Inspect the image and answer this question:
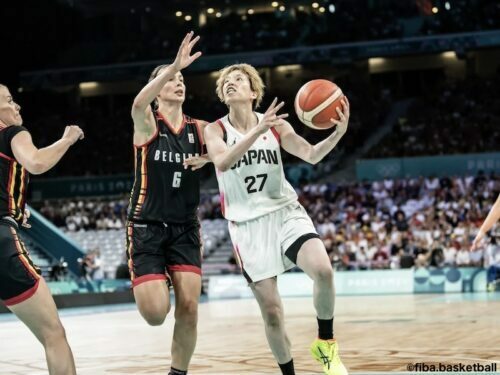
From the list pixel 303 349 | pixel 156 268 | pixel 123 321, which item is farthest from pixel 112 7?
pixel 156 268

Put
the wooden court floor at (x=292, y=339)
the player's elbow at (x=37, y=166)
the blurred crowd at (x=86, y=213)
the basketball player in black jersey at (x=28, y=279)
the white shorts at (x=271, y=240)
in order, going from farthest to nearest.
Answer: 1. the blurred crowd at (x=86, y=213)
2. the wooden court floor at (x=292, y=339)
3. the white shorts at (x=271, y=240)
4. the basketball player in black jersey at (x=28, y=279)
5. the player's elbow at (x=37, y=166)

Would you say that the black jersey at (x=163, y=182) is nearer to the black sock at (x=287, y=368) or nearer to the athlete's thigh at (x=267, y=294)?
the athlete's thigh at (x=267, y=294)

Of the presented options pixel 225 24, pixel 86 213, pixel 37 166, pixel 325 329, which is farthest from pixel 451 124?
pixel 37 166

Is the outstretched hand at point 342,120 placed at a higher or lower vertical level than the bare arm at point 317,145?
higher

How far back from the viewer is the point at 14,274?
5961 millimetres

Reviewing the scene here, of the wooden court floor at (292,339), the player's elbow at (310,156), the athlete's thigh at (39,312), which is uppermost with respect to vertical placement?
Answer: the player's elbow at (310,156)

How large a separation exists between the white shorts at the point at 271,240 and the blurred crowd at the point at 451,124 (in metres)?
24.3

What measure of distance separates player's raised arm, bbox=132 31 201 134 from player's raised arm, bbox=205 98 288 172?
1.69 ft

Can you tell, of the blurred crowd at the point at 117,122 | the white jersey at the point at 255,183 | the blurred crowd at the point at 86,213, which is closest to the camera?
the white jersey at the point at 255,183

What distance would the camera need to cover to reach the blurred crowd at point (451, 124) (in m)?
31.1

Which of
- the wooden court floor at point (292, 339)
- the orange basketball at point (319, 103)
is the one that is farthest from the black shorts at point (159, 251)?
the wooden court floor at point (292, 339)

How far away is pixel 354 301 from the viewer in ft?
69.1

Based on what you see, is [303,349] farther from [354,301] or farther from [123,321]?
[354,301]

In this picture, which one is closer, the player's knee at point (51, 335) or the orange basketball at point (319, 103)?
the player's knee at point (51, 335)
